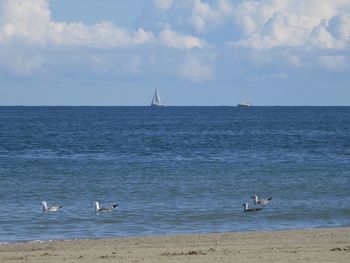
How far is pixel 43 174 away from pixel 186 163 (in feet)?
29.7

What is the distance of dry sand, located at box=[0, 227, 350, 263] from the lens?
15.3 m

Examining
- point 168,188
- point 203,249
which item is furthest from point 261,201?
point 203,249

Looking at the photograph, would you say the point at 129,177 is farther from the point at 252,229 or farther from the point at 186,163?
the point at 252,229

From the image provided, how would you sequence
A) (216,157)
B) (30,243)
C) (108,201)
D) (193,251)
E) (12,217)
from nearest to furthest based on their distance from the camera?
(193,251)
(30,243)
(12,217)
(108,201)
(216,157)

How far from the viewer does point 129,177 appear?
119 ft

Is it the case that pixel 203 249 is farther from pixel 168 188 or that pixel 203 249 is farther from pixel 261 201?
pixel 168 188

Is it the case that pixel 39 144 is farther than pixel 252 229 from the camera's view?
Yes

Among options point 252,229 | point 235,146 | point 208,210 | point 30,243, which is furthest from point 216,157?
point 30,243

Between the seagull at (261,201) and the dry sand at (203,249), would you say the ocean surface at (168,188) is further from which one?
the dry sand at (203,249)

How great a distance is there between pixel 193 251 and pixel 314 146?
43068 millimetres

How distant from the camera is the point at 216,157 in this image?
48219 millimetres

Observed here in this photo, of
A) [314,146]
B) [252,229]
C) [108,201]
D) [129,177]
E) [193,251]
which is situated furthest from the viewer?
[314,146]

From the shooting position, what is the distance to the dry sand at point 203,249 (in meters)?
15.3

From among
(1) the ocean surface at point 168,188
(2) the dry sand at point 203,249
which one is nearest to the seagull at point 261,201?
(1) the ocean surface at point 168,188
